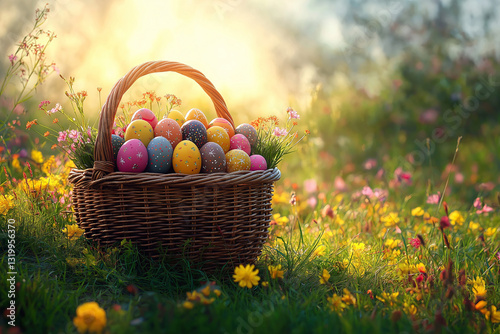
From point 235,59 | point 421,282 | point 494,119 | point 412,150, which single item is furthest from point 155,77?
point 494,119

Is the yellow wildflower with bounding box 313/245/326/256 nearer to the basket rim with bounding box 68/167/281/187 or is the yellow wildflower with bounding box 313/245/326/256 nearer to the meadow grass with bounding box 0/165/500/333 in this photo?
the meadow grass with bounding box 0/165/500/333

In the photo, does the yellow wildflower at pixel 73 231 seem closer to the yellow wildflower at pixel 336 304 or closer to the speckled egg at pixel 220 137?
the speckled egg at pixel 220 137

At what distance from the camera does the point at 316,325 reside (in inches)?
54.5

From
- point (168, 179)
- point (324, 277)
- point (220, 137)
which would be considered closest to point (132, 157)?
point (168, 179)

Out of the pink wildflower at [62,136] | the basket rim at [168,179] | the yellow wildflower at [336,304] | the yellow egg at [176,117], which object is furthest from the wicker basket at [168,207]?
the yellow wildflower at [336,304]

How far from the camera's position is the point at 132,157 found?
1.79 meters

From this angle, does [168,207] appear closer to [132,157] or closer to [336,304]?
[132,157]

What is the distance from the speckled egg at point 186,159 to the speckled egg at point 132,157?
14 cm

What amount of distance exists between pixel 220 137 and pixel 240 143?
0.37 feet

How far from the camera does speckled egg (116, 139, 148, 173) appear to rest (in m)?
1.79

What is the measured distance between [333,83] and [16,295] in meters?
4.73

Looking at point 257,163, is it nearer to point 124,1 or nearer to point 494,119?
point 124,1

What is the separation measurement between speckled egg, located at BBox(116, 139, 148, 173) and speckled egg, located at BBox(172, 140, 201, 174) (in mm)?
143

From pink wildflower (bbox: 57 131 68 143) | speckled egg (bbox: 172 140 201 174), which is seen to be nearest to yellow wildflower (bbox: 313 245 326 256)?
speckled egg (bbox: 172 140 201 174)
